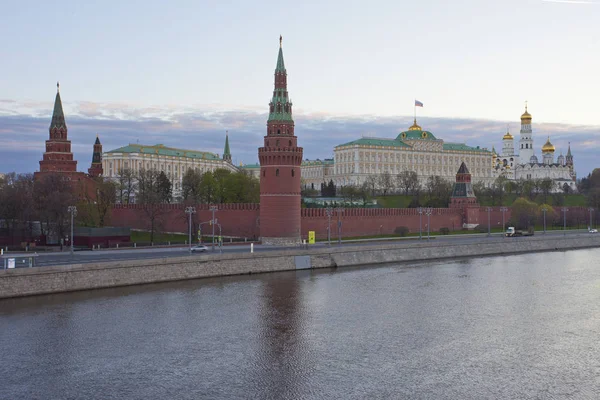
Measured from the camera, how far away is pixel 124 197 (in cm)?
10069

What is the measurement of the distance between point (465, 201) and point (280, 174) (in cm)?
3379

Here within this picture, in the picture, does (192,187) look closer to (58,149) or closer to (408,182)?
(58,149)

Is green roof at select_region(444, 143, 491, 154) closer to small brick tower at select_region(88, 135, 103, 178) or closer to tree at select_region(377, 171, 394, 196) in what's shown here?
tree at select_region(377, 171, 394, 196)

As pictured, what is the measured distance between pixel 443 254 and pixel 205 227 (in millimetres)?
22245

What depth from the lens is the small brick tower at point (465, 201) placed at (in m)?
84.9

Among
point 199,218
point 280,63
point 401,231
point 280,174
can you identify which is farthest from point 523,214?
point 199,218

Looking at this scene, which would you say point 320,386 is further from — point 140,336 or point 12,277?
point 12,277

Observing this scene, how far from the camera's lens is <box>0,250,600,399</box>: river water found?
73.3 ft

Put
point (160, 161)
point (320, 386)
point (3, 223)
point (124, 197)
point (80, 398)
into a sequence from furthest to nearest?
point (160, 161) → point (124, 197) → point (3, 223) → point (320, 386) → point (80, 398)

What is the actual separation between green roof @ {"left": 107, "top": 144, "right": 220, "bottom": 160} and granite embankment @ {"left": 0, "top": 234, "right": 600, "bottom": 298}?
85647 mm

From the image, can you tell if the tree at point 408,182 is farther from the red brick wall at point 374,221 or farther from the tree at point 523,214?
the red brick wall at point 374,221

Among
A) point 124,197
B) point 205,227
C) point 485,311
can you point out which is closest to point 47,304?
point 485,311

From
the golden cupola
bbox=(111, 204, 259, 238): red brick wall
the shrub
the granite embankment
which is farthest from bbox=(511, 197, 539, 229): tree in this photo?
the golden cupola

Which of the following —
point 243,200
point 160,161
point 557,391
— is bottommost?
point 557,391
